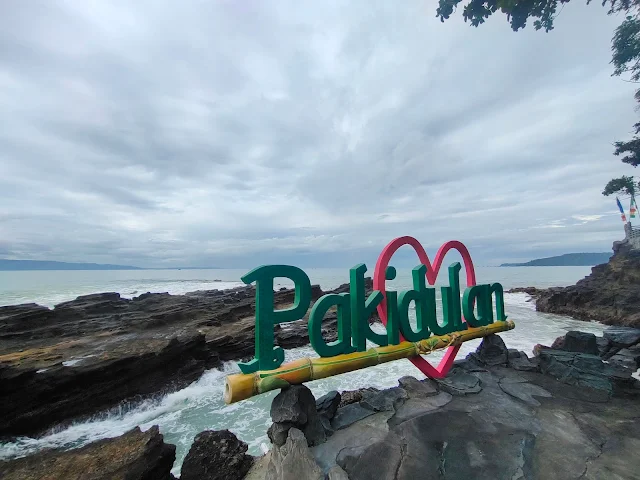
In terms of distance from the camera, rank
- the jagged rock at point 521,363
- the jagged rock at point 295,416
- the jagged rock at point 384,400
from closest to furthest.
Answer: the jagged rock at point 295,416 < the jagged rock at point 384,400 < the jagged rock at point 521,363

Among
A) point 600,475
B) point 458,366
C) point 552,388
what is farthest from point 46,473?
point 552,388

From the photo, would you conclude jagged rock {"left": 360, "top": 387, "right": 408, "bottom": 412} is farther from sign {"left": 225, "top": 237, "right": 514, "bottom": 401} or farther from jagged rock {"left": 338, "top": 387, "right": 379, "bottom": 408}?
sign {"left": 225, "top": 237, "right": 514, "bottom": 401}

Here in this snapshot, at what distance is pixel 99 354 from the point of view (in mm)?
12758

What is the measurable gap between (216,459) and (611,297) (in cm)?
3256

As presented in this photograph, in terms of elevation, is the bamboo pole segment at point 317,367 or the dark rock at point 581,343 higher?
the bamboo pole segment at point 317,367

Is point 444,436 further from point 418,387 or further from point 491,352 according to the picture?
point 491,352

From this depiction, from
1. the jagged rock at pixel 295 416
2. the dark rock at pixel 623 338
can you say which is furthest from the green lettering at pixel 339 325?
the dark rock at pixel 623 338

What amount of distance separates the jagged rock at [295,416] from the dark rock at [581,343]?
24.5ft

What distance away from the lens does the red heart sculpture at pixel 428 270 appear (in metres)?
5.74

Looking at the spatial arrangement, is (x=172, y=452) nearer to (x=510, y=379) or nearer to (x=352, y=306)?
(x=352, y=306)

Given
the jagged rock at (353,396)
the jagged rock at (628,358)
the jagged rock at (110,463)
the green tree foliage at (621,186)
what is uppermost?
the green tree foliage at (621,186)

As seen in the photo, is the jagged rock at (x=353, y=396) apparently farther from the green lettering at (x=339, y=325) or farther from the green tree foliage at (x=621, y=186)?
the green tree foliage at (x=621, y=186)

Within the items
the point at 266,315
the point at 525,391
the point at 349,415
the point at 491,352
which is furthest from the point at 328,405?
the point at 491,352

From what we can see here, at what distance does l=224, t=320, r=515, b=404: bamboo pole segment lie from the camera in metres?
4.21
